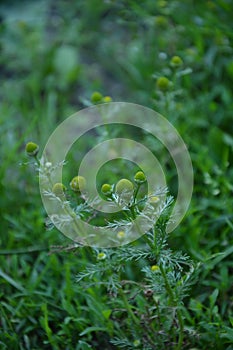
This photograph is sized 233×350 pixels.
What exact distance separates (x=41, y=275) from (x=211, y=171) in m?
0.75

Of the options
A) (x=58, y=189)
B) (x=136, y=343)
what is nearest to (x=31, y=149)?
(x=58, y=189)

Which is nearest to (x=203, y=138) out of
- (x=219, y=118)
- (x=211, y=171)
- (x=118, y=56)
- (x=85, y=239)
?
(x=219, y=118)

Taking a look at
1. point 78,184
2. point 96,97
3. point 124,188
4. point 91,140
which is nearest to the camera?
point 124,188

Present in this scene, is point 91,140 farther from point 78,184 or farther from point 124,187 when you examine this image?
point 124,187

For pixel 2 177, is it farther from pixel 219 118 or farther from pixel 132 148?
pixel 219 118

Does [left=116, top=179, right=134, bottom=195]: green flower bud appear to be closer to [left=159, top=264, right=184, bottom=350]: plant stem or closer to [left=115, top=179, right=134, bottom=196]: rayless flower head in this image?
[left=115, top=179, right=134, bottom=196]: rayless flower head

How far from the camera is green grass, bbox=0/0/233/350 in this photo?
1.57 meters

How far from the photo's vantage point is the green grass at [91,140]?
157cm

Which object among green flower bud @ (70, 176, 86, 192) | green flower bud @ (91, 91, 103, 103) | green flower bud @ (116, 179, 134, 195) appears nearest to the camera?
green flower bud @ (116, 179, 134, 195)

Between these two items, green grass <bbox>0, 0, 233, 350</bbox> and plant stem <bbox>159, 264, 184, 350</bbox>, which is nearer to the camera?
plant stem <bbox>159, 264, 184, 350</bbox>

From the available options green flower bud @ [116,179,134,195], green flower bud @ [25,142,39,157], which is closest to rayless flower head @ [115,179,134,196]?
green flower bud @ [116,179,134,195]

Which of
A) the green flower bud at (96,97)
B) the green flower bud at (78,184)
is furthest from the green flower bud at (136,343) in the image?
the green flower bud at (96,97)

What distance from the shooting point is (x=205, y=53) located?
A: 8.19 feet

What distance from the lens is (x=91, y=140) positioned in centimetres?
227
